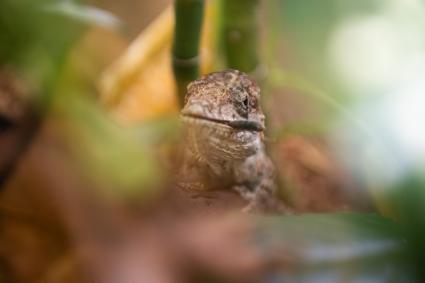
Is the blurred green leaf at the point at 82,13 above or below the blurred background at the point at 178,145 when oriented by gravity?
above

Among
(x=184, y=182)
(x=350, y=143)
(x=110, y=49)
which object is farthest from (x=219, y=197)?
(x=110, y=49)

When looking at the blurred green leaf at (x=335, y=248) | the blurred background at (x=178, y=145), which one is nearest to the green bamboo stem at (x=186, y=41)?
the blurred background at (x=178, y=145)

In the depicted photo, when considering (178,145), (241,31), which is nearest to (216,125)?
(178,145)

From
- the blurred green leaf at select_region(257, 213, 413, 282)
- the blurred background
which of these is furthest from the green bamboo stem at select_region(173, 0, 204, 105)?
the blurred green leaf at select_region(257, 213, 413, 282)

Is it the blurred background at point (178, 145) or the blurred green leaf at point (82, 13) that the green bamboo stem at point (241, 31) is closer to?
the blurred background at point (178, 145)

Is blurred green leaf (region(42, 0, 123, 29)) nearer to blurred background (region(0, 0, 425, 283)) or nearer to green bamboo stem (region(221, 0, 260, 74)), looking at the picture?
blurred background (region(0, 0, 425, 283))

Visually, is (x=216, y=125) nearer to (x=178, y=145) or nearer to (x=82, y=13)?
(x=178, y=145)
